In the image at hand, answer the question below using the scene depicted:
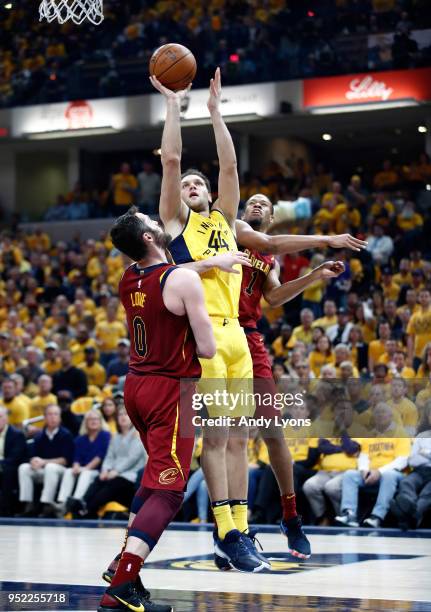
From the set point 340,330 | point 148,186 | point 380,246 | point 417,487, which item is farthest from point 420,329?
point 148,186

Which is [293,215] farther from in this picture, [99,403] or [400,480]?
[400,480]

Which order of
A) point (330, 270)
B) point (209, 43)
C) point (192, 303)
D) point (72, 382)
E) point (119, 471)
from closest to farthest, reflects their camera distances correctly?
point (192, 303) < point (330, 270) < point (119, 471) < point (72, 382) < point (209, 43)

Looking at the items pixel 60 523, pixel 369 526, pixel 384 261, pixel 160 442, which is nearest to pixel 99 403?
pixel 60 523

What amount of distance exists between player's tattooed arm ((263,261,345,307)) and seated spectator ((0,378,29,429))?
7555 mm

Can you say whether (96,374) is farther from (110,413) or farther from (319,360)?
(319,360)

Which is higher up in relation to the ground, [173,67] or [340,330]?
[173,67]

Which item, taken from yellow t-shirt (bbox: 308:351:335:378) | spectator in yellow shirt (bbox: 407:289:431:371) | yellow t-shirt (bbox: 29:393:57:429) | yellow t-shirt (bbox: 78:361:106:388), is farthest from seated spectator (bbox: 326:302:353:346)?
yellow t-shirt (bbox: 29:393:57:429)

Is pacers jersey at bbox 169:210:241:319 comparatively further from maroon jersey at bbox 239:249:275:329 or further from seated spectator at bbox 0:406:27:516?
seated spectator at bbox 0:406:27:516

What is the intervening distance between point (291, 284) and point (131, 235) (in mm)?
2174

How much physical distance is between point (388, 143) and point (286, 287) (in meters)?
21.2

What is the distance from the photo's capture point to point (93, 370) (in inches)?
643

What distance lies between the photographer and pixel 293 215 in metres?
19.8

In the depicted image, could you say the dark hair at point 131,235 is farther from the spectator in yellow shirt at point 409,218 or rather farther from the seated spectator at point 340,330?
the spectator in yellow shirt at point 409,218

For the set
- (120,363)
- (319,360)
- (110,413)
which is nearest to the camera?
(110,413)
